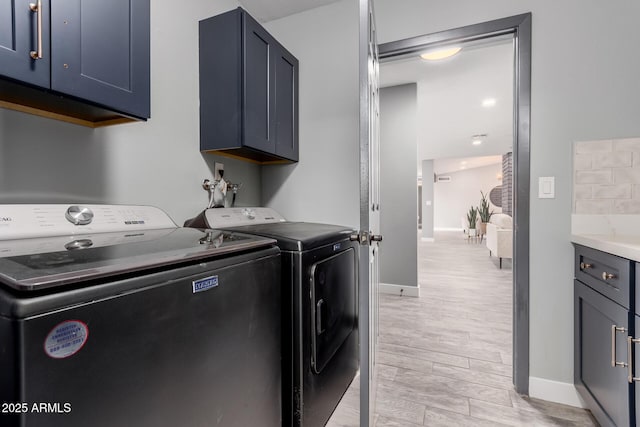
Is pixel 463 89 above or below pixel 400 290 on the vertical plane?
above

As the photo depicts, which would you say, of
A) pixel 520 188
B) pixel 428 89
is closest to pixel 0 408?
pixel 520 188

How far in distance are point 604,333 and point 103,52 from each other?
232cm

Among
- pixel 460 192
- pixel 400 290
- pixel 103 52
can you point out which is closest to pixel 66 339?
pixel 103 52

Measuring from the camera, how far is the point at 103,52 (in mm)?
1057

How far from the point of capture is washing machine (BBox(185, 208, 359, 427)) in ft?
4.00

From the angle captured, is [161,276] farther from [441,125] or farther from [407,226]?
[441,125]

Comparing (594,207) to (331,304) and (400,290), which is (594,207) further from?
(400,290)

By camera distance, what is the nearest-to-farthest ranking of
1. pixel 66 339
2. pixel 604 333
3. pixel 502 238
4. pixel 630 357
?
pixel 66 339 → pixel 630 357 → pixel 604 333 → pixel 502 238

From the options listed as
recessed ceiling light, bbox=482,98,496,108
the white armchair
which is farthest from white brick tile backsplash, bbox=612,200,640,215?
the white armchair

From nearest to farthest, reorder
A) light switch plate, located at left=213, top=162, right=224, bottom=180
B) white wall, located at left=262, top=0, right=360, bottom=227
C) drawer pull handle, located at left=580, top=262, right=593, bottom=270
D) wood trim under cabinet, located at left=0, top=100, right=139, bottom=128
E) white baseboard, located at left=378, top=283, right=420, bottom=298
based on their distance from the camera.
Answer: wood trim under cabinet, located at left=0, top=100, right=139, bottom=128 → drawer pull handle, located at left=580, top=262, right=593, bottom=270 → light switch plate, located at left=213, top=162, right=224, bottom=180 → white wall, located at left=262, top=0, right=360, bottom=227 → white baseboard, located at left=378, top=283, right=420, bottom=298

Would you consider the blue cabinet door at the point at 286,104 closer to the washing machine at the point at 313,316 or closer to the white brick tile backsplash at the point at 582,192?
the washing machine at the point at 313,316

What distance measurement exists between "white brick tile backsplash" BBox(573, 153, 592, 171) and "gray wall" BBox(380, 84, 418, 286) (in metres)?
1.97

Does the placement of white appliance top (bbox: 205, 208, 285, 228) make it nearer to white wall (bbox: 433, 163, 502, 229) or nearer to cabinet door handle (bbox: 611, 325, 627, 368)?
cabinet door handle (bbox: 611, 325, 627, 368)

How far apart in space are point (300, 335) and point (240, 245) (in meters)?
0.49
